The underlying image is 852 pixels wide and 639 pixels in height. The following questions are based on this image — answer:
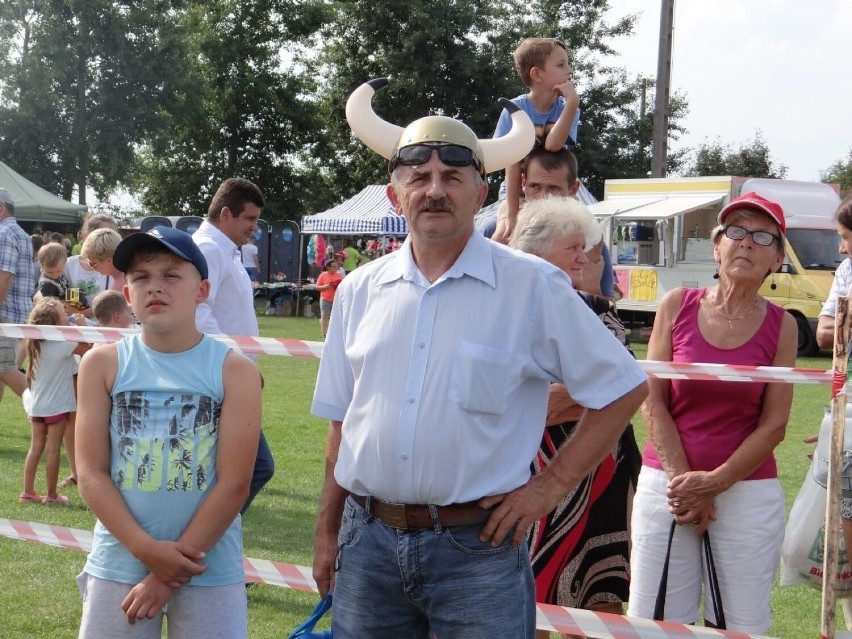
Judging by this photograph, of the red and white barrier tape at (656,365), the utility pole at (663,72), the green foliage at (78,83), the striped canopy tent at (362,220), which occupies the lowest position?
the red and white barrier tape at (656,365)

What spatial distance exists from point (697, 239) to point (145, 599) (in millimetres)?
21138

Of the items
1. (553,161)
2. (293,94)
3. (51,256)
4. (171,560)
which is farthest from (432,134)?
(293,94)

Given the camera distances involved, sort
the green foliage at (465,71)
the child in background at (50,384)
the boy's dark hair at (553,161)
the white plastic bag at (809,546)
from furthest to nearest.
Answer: the green foliage at (465,71) < the child in background at (50,384) < the boy's dark hair at (553,161) < the white plastic bag at (809,546)

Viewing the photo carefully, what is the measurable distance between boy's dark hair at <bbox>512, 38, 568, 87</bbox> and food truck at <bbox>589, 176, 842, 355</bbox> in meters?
15.9

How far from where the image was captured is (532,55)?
549 centimetres

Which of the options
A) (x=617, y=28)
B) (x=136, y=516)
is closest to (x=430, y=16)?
(x=617, y=28)

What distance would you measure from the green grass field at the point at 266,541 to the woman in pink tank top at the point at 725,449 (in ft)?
5.65

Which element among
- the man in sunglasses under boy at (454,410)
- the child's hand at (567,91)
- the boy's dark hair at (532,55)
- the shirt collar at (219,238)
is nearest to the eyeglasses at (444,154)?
the man in sunglasses under boy at (454,410)

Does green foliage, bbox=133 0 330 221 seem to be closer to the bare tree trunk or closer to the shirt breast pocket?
the bare tree trunk

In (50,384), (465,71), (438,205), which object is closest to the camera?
(438,205)

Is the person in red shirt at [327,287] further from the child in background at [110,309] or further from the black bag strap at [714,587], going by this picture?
the black bag strap at [714,587]

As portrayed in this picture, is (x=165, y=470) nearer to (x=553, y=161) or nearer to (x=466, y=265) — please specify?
(x=466, y=265)

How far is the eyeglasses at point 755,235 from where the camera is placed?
388 centimetres

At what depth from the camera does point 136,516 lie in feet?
10.2
